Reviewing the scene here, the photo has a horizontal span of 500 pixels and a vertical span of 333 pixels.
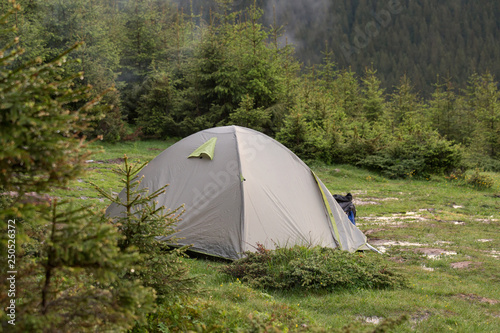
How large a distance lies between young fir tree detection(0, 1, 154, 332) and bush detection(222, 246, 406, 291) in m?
3.68

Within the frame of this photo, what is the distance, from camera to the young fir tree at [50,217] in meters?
2.04

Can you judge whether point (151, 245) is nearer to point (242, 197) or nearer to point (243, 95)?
point (242, 197)

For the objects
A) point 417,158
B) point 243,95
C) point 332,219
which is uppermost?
point 243,95

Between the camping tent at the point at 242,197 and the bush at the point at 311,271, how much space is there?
26.0 inches

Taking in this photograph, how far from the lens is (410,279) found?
6535 millimetres

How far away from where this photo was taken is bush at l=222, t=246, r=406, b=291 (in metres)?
5.69

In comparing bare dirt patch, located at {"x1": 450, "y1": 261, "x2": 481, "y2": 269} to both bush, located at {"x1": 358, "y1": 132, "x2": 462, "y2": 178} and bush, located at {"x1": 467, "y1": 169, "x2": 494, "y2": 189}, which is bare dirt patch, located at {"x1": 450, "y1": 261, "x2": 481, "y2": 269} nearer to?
bush, located at {"x1": 467, "y1": 169, "x2": 494, "y2": 189}

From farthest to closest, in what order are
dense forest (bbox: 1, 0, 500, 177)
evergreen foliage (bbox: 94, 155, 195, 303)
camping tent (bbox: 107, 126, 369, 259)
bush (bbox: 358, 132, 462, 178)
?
dense forest (bbox: 1, 0, 500, 177) < bush (bbox: 358, 132, 462, 178) < camping tent (bbox: 107, 126, 369, 259) < evergreen foliage (bbox: 94, 155, 195, 303)

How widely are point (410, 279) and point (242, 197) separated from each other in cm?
323

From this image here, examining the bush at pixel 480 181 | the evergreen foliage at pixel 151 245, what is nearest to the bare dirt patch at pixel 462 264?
the evergreen foliage at pixel 151 245

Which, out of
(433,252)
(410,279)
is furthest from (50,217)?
(433,252)

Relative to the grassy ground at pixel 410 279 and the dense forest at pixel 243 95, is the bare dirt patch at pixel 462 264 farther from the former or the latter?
the dense forest at pixel 243 95

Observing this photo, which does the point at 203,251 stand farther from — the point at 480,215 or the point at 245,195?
the point at 480,215

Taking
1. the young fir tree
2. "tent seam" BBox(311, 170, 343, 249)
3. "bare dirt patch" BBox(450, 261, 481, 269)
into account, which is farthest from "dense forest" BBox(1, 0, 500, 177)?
"bare dirt patch" BBox(450, 261, 481, 269)
